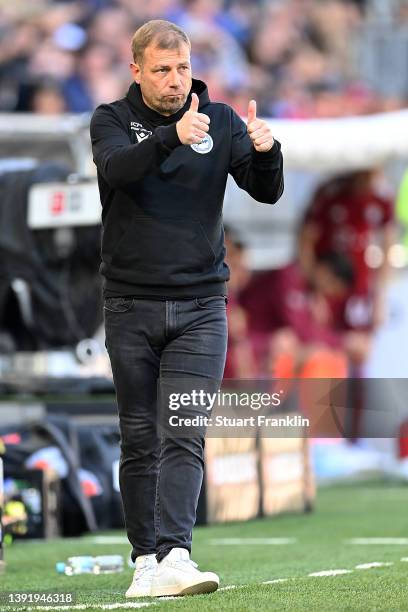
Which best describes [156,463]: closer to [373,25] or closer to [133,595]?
[133,595]

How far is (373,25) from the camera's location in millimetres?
17656

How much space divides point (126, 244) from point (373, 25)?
1326 centimetres

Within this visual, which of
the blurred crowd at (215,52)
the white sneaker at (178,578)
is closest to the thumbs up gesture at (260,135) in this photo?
the white sneaker at (178,578)

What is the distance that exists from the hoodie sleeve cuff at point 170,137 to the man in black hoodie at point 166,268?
0.59 feet

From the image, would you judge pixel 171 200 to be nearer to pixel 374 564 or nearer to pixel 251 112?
pixel 251 112

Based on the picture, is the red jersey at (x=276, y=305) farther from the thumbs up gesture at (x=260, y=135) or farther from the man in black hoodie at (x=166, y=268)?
the thumbs up gesture at (x=260, y=135)

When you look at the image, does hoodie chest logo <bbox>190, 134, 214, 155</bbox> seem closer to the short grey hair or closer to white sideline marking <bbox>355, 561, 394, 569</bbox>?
the short grey hair

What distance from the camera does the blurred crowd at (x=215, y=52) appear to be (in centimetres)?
1320

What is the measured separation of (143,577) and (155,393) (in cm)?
56

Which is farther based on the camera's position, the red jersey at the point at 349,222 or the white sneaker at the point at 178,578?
the red jersey at the point at 349,222

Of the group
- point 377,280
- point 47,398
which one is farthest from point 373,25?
point 47,398

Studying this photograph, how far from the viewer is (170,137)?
4566mm

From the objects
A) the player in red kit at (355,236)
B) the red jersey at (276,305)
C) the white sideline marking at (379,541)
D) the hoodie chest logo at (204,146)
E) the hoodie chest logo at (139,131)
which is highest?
the hoodie chest logo at (139,131)

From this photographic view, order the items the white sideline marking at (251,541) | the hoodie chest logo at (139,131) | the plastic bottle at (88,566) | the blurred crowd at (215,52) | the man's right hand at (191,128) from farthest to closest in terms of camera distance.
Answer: the blurred crowd at (215,52)
the white sideline marking at (251,541)
the plastic bottle at (88,566)
the hoodie chest logo at (139,131)
the man's right hand at (191,128)
